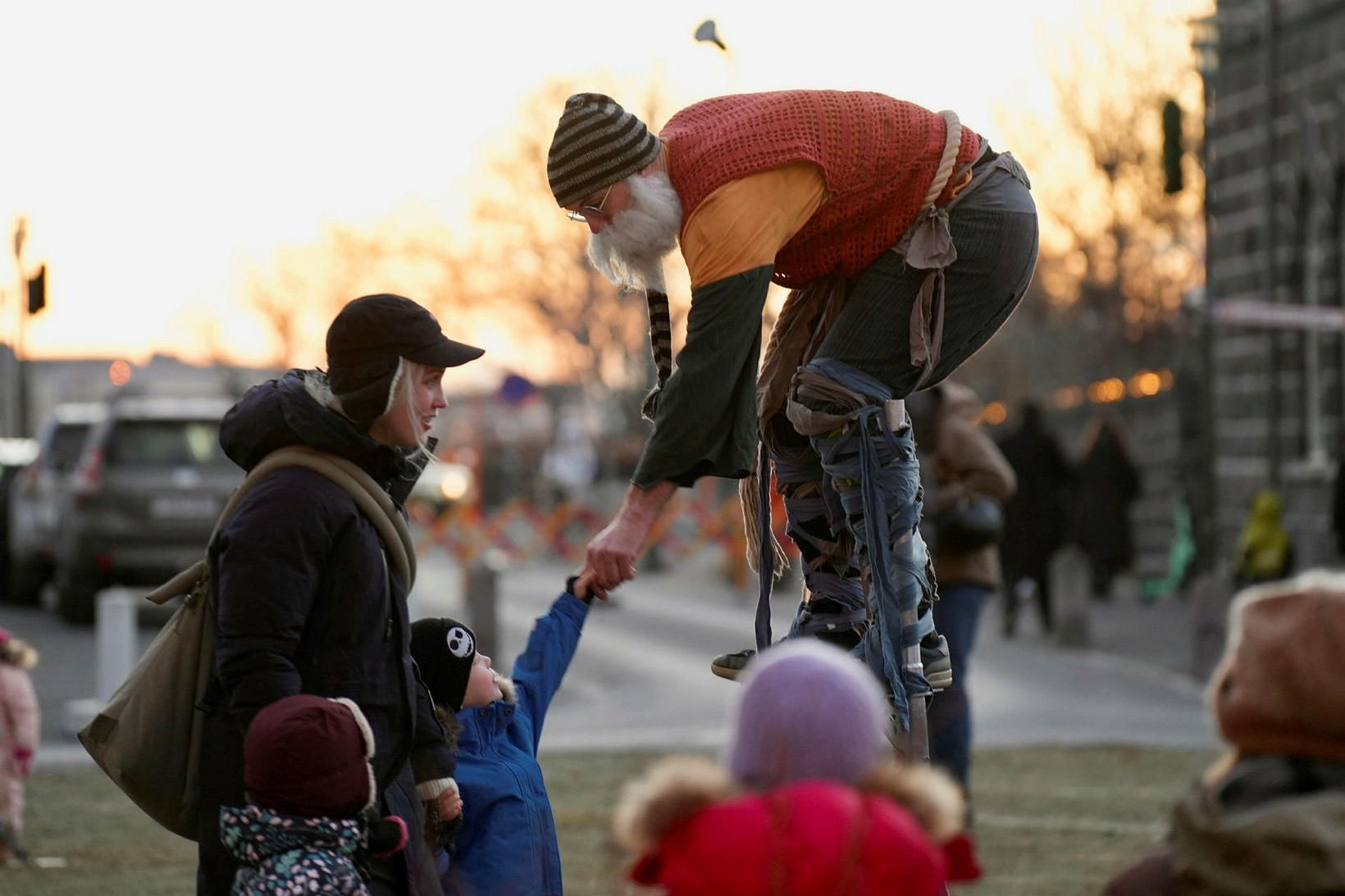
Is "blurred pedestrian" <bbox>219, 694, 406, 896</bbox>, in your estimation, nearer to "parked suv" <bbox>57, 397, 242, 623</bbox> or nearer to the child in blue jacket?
the child in blue jacket

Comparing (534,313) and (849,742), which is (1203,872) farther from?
(534,313)

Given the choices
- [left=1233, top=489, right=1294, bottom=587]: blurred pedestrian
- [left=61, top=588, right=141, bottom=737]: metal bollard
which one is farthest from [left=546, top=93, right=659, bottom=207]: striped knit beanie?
[left=1233, top=489, right=1294, bottom=587]: blurred pedestrian

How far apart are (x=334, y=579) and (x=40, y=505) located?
18.8 meters

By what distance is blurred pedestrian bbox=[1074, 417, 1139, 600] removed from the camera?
23.8 m

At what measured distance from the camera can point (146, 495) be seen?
1900cm

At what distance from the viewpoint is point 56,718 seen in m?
13.4

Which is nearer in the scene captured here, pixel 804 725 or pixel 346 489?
pixel 804 725

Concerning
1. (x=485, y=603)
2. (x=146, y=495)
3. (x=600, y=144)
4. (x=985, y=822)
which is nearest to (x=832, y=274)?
(x=600, y=144)

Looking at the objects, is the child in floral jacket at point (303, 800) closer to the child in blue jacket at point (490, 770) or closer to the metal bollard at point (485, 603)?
the child in blue jacket at point (490, 770)

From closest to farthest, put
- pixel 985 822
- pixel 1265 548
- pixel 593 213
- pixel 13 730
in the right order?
pixel 593 213 < pixel 13 730 < pixel 985 822 < pixel 1265 548

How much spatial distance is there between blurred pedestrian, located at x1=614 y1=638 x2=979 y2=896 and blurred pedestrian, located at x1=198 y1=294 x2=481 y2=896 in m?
1.40

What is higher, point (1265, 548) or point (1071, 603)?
point (1265, 548)

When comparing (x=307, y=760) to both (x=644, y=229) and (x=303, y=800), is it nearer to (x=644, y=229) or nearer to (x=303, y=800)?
(x=303, y=800)

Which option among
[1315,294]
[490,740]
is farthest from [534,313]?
[490,740]
